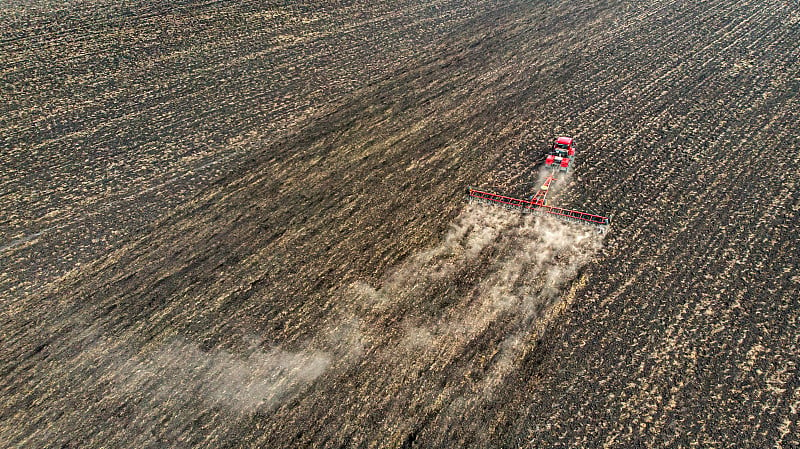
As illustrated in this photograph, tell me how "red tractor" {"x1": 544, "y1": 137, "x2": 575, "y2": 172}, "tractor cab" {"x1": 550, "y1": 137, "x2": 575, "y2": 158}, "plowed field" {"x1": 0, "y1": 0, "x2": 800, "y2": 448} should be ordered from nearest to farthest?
"plowed field" {"x1": 0, "y1": 0, "x2": 800, "y2": 448}
"red tractor" {"x1": 544, "y1": 137, "x2": 575, "y2": 172}
"tractor cab" {"x1": 550, "y1": 137, "x2": 575, "y2": 158}

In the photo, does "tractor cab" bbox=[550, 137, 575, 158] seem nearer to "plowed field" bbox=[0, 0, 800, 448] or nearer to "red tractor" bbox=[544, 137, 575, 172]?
"red tractor" bbox=[544, 137, 575, 172]

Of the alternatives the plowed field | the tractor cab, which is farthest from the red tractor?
the plowed field

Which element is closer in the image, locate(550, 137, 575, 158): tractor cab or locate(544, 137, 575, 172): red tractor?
locate(544, 137, 575, 172): red tractor

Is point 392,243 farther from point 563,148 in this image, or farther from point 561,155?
point 563,148

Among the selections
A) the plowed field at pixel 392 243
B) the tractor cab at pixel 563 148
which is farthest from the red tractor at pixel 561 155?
the plowed field at pixel 392 243

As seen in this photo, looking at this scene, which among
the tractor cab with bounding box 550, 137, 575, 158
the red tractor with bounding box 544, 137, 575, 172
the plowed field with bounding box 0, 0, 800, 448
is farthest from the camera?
the tractor cab with bounding box 550, 137, 575, 158

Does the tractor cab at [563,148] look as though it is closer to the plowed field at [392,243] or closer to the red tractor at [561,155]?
the red tractor at [561,155]
